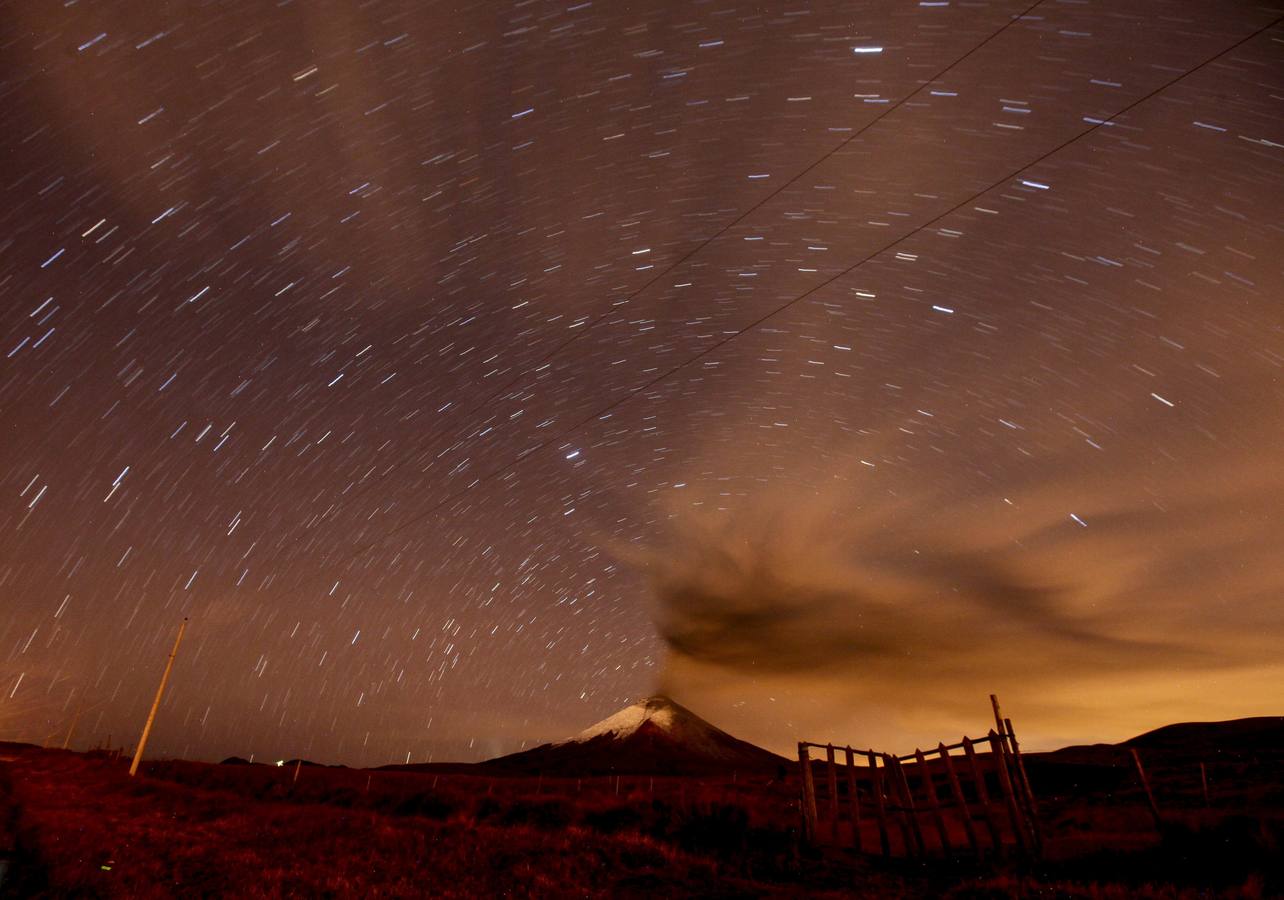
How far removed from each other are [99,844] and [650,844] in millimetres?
9834

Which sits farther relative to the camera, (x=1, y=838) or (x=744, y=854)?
(x=744, y=854)

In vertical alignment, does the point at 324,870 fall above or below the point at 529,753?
below

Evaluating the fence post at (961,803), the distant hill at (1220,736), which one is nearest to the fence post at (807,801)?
the fence post at (961,803)

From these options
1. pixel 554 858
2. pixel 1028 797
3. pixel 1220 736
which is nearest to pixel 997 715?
pixel 1028 797

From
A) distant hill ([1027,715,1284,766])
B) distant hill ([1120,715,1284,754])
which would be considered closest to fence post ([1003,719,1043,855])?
distant hill ([1027,715,1284,766])

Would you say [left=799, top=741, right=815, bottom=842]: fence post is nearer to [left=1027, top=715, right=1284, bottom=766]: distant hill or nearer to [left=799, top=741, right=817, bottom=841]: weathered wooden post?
[left=799, top=741, right=817, bottom=841]: weathered wooden post

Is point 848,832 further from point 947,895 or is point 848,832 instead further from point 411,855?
point 411,855

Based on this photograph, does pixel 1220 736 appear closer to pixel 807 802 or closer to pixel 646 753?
pixel 807 802

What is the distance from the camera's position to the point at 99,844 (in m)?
11.6

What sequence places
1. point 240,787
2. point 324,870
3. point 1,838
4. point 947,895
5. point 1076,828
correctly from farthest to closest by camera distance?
point 240,787, point 1076,828, point 1,838, point 324,870, point 947,895

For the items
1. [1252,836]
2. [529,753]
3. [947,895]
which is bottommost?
[947,895]

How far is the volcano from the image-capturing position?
139 m

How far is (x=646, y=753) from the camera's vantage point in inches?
6211

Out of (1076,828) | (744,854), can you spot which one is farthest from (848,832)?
(744,854)
